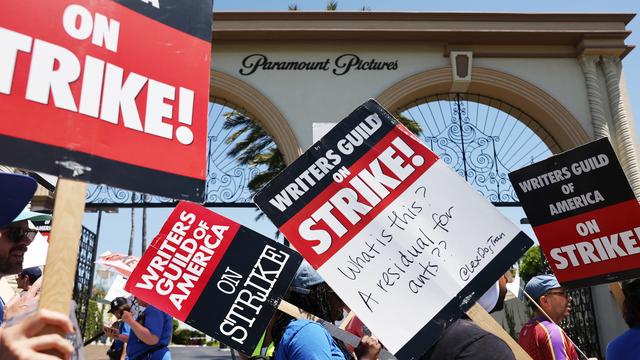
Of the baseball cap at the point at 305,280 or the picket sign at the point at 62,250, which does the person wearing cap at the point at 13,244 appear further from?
the picket sign at the point at 62,250

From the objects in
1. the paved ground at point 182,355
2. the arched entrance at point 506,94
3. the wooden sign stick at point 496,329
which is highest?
the arched entrance at point 506,94

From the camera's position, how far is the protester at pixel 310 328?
225 cm

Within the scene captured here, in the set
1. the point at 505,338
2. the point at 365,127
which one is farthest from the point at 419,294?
the point at 365,127

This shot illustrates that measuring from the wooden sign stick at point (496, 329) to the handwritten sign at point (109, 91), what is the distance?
1.12 m

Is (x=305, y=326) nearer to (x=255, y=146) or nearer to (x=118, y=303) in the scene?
(x=118, y=303)

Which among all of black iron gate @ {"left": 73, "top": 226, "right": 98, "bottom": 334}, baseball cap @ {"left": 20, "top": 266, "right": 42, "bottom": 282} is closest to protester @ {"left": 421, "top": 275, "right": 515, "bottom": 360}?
baseball cap @ {"left": 20, "top": 266, "right": 42, "bottom": 282}

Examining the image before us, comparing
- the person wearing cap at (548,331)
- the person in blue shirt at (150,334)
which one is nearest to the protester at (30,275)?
the person in blue shirt at (150,334)

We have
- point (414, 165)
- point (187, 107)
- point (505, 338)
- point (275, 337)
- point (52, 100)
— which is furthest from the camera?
point (275, 337)

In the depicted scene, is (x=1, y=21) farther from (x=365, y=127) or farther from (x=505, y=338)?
(x=505, y=338)

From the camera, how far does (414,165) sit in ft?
7.09

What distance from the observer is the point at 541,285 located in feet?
12.1

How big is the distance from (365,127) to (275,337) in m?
1.32

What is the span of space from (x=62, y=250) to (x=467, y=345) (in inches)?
54.7
